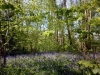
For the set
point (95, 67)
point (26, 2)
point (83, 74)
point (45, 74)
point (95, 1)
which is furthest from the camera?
point (26, 2)

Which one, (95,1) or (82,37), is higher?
(95,1)

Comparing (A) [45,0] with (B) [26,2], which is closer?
(B) [26,2]

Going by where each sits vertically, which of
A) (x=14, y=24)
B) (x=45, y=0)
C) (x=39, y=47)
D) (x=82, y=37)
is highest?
(x=45, y=0)

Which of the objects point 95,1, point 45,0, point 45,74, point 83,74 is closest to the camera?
point 45,74

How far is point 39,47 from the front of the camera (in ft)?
62.6

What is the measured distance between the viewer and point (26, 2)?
1116 cm

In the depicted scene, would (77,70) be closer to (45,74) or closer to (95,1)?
(45,74)

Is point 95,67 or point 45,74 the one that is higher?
point 95,67

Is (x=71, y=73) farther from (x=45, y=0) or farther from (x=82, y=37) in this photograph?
(x=45, y=0)

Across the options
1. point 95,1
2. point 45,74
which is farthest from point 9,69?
point 95,1

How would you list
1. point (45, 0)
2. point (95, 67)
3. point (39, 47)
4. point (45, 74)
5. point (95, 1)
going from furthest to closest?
point (39, 47), point (45, 0), point (95, 1), point (45, 74), point (95, 67)

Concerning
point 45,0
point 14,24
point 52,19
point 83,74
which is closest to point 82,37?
point 83,74

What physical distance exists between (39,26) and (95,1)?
17.6ft

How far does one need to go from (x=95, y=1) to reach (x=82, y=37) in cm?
125
